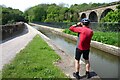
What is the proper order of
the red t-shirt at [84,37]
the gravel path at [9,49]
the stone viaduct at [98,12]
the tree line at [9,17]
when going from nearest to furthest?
1. the red t-shirt at [84,37]
2. the gravel path at [9,49]
3. the tree line at [9,17]
4. the stone viaduct at [98,12]

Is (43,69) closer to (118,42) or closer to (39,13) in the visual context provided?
(118,42)

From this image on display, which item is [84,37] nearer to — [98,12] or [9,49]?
[9,49]

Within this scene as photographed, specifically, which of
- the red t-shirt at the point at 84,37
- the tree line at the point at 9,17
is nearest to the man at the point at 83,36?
the red t-shirt at the point at 84,37

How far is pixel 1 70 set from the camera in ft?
25.1

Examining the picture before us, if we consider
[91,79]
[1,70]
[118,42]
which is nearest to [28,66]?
[1,70]

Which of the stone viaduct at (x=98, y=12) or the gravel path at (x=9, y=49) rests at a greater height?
the stone viaduct at (x=98, y=12)

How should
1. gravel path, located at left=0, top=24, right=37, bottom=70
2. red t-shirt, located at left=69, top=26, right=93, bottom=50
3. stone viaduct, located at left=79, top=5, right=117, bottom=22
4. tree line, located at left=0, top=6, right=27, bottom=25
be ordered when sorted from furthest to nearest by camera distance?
stone viaduct, located at left=79, top=5, right=117, bottom=22 < tree line, located at left=0, top=6, right=27, bottom=25 < gravel path, located at left=0, top=24, right=37, bottom=70 < red t-shirt, located at left=69, top=26, right=93, bottom=50

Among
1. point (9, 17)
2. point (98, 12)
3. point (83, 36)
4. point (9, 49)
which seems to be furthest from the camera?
point (9, 17)

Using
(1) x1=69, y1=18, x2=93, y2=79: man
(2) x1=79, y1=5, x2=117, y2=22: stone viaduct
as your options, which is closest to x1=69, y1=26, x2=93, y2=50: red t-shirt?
(1) x1=69, y1=18, x2=93, y2=79: man

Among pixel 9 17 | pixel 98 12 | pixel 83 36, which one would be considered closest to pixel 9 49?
pixel 83 36

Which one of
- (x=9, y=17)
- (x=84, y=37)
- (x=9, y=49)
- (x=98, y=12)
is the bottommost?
(x=9, y=49)

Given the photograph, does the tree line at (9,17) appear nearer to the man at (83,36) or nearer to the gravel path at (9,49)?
the gravel path at (9,49)

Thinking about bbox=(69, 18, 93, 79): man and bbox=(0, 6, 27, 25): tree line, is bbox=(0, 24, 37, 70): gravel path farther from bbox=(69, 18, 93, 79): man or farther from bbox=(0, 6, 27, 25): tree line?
bbox=(0, 6, 27, 25): tree line

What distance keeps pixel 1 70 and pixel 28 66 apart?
94 centimetres
